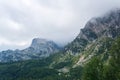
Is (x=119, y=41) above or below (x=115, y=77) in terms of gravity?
above

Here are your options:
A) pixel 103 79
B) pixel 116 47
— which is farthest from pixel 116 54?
pixel 103 79

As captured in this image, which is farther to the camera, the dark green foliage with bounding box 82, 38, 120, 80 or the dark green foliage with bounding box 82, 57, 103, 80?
the dark green foliage with bounding box 82, 57, 103, 80

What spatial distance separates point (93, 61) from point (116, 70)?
8.92 metres

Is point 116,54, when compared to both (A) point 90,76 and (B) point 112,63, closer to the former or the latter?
(B) point 112,63

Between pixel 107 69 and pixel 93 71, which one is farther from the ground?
pixel 93 71

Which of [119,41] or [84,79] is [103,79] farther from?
[119,41]

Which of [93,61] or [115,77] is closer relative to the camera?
[115,77]

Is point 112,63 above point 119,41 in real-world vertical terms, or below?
below

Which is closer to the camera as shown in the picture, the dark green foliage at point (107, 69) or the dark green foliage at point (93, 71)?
the dark green foliage at point (107, 69)

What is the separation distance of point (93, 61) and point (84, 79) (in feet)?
19.7

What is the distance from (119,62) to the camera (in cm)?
9200

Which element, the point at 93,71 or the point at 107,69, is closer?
the point at 107,69

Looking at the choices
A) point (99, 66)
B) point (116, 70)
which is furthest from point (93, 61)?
point (116, 70)

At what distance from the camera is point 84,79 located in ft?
312
